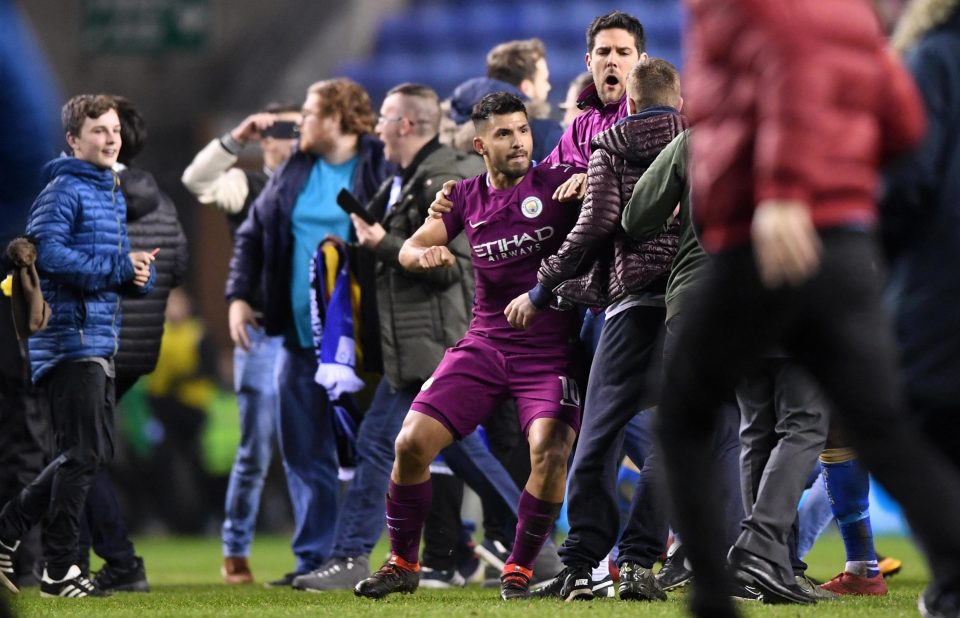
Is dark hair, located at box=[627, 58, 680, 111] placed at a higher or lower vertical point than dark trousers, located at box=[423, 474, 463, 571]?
higher

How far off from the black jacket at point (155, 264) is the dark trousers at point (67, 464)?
1.92ft

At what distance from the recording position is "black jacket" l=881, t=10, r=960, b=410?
358 cm

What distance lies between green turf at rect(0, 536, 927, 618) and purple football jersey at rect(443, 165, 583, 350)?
0.97m

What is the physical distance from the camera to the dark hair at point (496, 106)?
5652mm

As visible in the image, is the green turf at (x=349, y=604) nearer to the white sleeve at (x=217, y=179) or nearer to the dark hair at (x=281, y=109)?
the white sleeve at (x=217, y=179)

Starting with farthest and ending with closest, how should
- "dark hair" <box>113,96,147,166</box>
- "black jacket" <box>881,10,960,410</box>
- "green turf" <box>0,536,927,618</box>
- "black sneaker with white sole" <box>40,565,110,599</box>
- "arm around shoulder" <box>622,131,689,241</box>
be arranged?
"dark hair" <box>113,96,147,166</box>, "black sneaker with white sole" <box>40,565,110,599</box>, "arm around shoulder" <box>622,131,689,241</box>, "green turf" <box>0,536,927,618</box>, "black jacket" <box>881,10,960,410</box>

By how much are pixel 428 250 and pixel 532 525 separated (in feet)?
3.45

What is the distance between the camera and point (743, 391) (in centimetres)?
532

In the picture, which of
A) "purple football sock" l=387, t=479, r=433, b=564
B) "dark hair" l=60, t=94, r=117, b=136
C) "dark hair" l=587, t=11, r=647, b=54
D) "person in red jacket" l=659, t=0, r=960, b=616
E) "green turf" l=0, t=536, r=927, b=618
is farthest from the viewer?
"dark hair" l=60, t=94, r=117, b=136

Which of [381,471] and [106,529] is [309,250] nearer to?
[381,471]

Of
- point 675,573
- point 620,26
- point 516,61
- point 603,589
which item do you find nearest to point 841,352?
point 603,589

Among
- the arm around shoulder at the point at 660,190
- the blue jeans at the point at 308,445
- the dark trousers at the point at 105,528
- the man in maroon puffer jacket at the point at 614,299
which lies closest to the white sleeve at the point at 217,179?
the blue jeans at the point at 308,445

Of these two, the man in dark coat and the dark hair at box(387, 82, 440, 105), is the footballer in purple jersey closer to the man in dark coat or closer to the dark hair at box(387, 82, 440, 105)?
the dark hair at box(387, 82, 440, 105)

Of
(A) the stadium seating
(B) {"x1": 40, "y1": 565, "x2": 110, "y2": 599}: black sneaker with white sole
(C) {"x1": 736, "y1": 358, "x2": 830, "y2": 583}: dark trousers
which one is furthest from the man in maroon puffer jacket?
(A) the stadium seating
